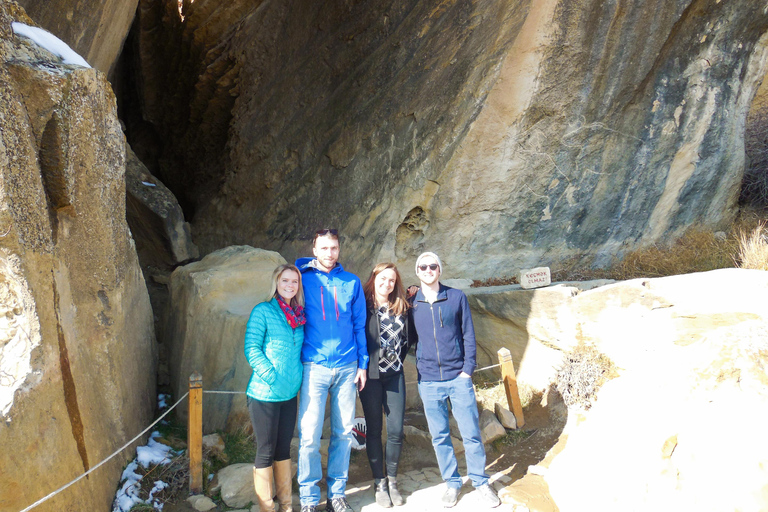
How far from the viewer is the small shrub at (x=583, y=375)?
4609mm

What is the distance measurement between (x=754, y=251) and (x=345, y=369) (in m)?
4.51

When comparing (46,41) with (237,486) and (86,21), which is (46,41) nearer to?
(86,21)

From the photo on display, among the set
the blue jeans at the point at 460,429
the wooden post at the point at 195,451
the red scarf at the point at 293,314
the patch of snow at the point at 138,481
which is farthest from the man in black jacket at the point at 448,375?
the patch of snow at the point at 138,481

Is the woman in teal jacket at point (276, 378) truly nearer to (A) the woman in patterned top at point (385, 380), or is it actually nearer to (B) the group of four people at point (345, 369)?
(B) the group of four people at point (345, 369)

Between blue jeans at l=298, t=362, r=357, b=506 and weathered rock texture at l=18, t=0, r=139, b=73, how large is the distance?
4.18m

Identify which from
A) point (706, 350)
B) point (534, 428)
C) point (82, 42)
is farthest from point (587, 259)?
point (82, 42)

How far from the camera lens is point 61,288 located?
3.15 m

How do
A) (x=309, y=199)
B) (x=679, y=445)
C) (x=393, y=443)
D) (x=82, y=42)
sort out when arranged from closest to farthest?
(x=679, y=445)
(x=393, y=443)
(x=82, y=42)
(x=309, y=199)

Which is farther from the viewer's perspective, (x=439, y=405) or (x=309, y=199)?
(x=309, y=199)

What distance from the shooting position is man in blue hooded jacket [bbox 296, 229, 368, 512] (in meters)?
3.33

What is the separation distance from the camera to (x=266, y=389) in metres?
3.24

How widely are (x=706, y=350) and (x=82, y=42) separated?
20.2ft

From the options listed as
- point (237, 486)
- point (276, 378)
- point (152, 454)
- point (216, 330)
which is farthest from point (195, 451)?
point (216, 330)

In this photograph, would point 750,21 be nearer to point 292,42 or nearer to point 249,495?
point 292,42
